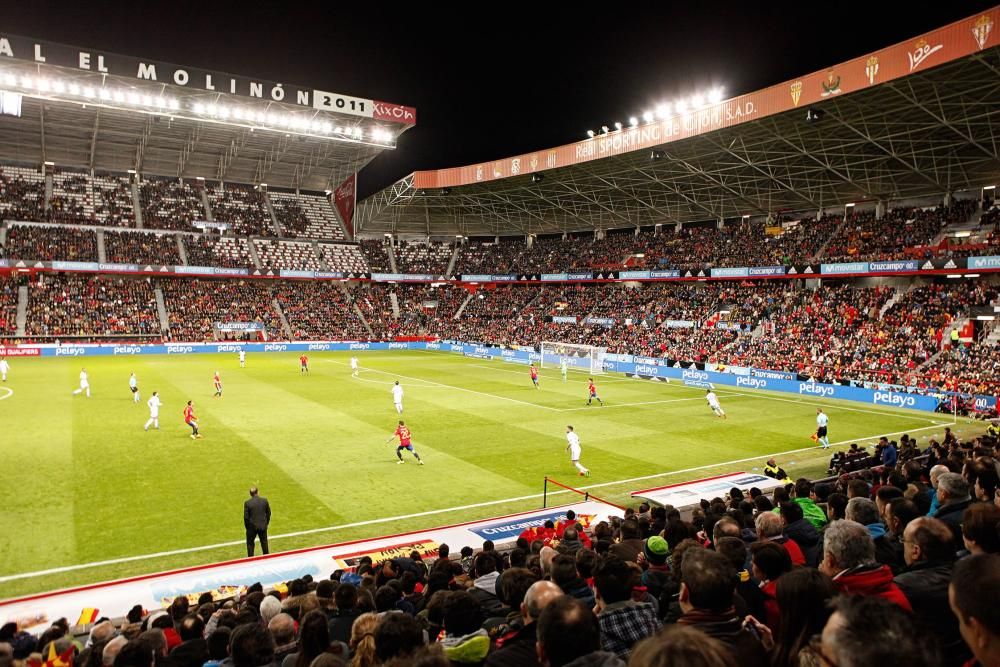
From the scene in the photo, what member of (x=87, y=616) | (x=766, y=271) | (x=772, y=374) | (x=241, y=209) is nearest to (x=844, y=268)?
(x=766, y=271)

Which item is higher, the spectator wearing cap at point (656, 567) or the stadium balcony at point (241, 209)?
the stadium balcony at point (241, 209)

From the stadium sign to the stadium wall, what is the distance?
22.9 metres

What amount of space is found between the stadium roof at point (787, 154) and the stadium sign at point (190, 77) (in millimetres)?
8691

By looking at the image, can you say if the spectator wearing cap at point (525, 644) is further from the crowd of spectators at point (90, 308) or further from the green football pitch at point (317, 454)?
the crowd of spectators at point (90, 308)

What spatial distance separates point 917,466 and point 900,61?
81.6 ft

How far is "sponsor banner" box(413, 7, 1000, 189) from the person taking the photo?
26.0 meters

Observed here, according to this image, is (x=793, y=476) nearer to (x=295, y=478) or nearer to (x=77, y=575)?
(x=295, y=478)

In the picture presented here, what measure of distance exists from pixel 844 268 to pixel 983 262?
8.97m

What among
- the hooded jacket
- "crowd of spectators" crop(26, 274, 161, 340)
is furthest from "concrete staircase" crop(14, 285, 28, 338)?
the hooded jacket

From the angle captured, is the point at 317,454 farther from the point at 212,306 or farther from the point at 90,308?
the point at 212,306

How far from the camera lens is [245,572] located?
1136 cm

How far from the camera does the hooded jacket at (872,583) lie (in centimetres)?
410

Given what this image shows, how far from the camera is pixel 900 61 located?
2838cm

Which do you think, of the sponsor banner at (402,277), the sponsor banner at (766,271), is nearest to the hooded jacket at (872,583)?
the sponsor banner at (766,271)
